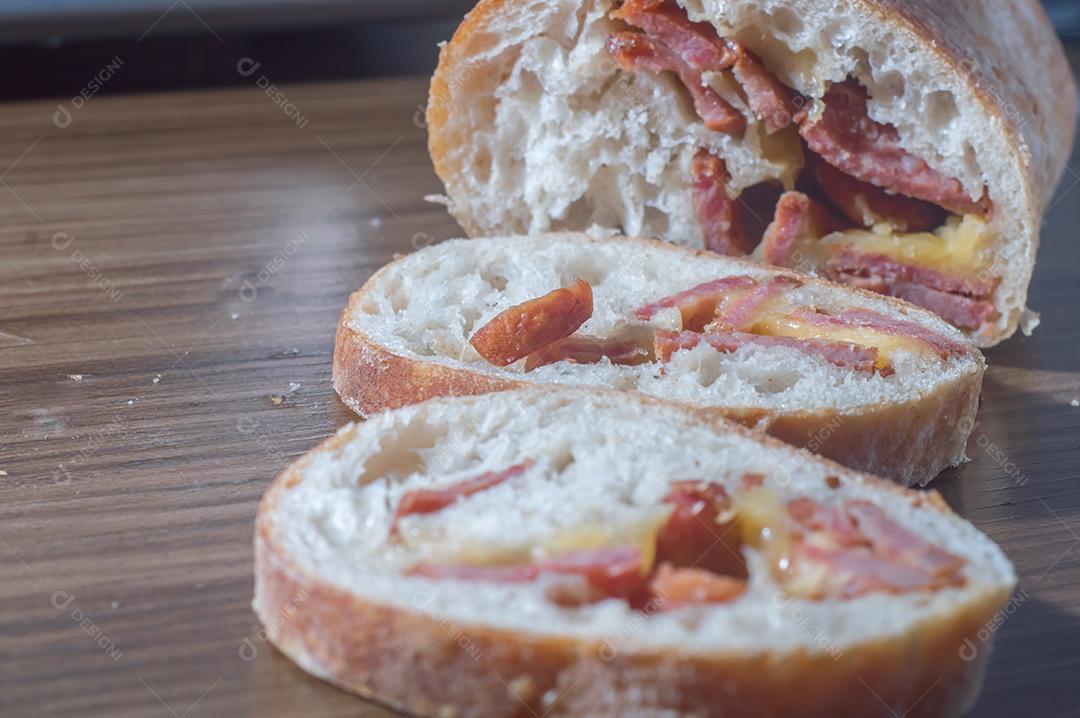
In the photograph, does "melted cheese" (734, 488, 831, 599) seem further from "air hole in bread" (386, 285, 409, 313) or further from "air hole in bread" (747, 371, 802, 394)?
"air hole in bread" (386, 285, 409, 313)

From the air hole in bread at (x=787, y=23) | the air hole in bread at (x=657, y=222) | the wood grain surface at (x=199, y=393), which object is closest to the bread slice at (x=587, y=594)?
the wood grain surface at (x=199, y=393)

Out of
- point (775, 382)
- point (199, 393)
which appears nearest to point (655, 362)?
point (775, 382)

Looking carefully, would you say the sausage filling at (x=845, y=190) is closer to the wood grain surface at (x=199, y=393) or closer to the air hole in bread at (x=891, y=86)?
the air hole in bread at (x=891, y=86)

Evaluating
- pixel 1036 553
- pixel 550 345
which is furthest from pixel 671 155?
pixel 1036 553

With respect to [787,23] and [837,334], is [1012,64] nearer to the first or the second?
[787,23]

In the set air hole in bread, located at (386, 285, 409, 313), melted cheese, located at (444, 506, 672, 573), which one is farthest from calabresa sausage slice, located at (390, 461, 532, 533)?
air hole in bread, located at (386, 285, 409, 313)

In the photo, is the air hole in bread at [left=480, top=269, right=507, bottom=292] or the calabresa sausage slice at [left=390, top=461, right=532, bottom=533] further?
the air hole in bread at [left=480, top=269, right=507, bottom=292]
